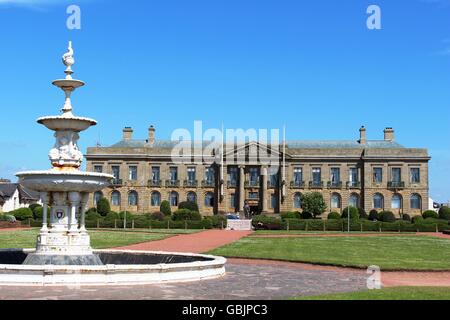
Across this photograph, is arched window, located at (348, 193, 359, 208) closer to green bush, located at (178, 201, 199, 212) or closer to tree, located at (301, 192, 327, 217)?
tree, located at (301, 192, 327, 217)

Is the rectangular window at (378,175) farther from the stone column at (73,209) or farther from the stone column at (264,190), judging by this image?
the stone column at (73,209)

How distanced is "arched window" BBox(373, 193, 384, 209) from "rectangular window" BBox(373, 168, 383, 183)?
1.74m

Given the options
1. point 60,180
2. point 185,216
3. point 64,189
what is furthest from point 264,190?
point 60,180

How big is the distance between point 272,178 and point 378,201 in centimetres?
1344

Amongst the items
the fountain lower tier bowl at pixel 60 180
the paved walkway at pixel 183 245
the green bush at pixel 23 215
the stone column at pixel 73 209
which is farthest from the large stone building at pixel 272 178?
the fountain lower tier bowl at pixel 60 180

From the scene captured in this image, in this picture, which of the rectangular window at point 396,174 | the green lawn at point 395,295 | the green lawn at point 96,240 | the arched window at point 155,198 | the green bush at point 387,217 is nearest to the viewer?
the green lawn at point 395,295

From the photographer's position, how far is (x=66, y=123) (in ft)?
55.0

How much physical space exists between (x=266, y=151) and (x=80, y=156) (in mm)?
61840

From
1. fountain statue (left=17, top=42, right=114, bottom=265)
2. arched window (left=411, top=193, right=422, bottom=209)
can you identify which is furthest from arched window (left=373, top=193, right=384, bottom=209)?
fountain statue (left=17, top=42, right=114, bottom=265)

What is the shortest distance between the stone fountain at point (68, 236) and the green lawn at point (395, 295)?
3642mm

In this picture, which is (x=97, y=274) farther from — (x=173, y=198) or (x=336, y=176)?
(x=336, y=176)

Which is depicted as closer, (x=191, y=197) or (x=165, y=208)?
(x=165, y=208)

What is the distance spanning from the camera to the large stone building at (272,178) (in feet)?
257
